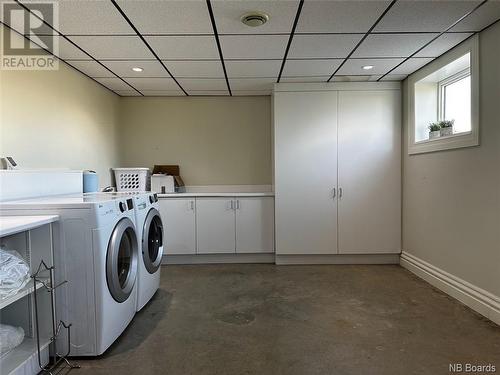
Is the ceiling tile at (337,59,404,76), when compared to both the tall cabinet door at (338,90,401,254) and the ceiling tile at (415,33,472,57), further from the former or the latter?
the tall cabinet door at (338,90,401,254)

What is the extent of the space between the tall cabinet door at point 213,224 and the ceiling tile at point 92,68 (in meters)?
1.73

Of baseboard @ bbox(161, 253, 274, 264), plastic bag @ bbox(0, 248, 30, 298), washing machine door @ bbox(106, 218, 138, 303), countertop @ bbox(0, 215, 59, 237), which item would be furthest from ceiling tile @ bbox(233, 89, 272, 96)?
plastic bag @ bbox(0, 248, 30, 298)

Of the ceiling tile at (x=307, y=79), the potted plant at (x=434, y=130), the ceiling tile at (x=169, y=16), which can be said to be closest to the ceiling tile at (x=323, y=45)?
the ceiling tile at (x=307, y=79)

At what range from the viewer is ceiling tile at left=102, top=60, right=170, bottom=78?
2.96 metres

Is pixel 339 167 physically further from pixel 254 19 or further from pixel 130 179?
pixel 130 179

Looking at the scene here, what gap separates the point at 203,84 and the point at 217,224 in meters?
1.71

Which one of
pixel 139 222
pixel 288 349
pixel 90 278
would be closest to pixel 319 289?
pixel 288 349

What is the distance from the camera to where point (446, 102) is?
130 inches

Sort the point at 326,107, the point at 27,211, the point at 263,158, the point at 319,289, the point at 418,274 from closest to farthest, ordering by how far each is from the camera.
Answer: the point at 27,211, the point at 319,289, the point at 418,274, the point at 326,107, the point at 263,158

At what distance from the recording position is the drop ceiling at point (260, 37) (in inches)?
79.9

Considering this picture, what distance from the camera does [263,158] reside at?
14.6 ft

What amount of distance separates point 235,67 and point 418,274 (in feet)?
9.56

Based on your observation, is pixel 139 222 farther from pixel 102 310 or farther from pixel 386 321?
pixel 386 321

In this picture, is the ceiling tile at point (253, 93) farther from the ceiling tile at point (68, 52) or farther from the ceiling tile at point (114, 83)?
the ceiling tile at point (68, 52)
